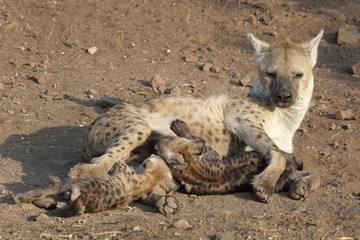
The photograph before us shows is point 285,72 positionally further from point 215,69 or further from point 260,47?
point 215,69

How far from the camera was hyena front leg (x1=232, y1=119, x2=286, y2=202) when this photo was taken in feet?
15.6

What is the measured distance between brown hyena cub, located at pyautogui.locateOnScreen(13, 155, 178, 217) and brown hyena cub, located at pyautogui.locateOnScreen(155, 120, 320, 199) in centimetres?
12

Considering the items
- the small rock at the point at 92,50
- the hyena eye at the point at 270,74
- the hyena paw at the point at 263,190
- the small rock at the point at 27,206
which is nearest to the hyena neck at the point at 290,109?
the hyena eye at the point at 270,74

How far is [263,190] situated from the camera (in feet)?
15.5

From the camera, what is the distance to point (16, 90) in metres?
6.94

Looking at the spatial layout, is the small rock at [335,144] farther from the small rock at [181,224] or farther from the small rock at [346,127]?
the small rock at [181,224]

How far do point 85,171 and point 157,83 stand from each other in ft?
9.65

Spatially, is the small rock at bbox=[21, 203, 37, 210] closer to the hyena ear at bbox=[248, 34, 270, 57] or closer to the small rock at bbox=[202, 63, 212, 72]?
the hyena ear at bbox=[248, 34, 270, 57]

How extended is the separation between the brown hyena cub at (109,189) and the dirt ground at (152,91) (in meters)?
0.09

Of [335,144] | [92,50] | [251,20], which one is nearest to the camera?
[335,144]

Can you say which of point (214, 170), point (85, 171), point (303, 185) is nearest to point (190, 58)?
point (214, 170)

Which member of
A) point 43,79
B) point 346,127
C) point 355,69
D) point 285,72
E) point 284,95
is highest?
point 285,72

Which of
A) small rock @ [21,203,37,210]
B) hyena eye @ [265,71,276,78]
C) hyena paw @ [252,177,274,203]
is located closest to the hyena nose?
hyena eye @ [265,71,276,78]

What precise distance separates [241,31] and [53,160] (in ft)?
14.2
